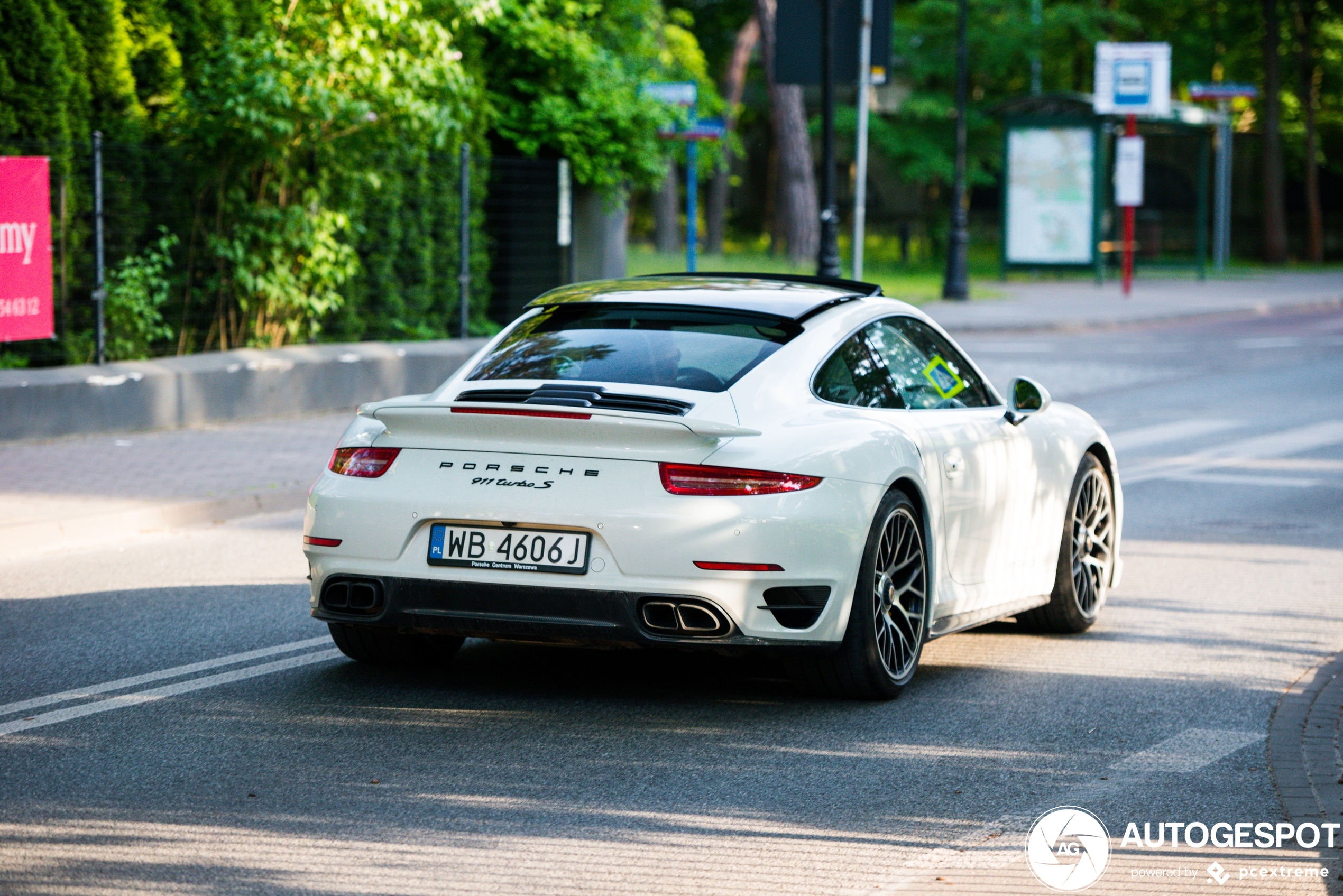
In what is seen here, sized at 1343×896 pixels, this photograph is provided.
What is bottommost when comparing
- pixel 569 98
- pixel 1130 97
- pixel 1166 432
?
pixel 1166 432

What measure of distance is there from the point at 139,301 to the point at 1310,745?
10.9 meters

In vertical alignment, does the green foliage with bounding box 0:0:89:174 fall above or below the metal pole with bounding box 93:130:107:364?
above

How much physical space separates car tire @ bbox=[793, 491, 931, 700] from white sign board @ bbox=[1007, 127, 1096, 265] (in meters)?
32.7

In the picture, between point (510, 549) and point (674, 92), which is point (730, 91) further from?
point (510, 549)

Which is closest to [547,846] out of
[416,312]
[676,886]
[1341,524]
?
[676,886]

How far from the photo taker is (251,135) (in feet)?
49.1

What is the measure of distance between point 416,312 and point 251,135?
10.7 feet

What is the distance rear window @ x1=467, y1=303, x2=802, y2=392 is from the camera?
6191 millimetres

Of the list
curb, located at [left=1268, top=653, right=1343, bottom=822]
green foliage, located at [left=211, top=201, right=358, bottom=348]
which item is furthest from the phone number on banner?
curb, located at [left=1268, top=653, right=1343, bottom=822]

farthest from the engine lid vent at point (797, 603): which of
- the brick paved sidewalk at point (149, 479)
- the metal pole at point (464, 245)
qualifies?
the metal pole at point (464, 245)

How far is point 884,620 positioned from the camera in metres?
6.19

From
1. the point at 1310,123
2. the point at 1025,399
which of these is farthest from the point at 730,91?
the point at 1025,399

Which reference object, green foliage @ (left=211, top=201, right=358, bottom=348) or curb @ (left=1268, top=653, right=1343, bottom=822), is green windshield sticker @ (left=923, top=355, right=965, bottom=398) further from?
green foliage @ (left=211, top=201, right=358, bottom=348)

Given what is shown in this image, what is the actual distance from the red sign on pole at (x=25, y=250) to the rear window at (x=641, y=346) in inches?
299
